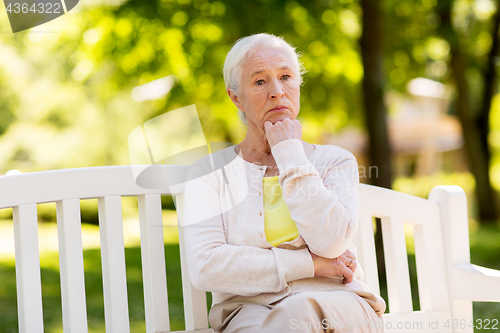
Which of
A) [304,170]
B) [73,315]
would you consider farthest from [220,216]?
[73,315]

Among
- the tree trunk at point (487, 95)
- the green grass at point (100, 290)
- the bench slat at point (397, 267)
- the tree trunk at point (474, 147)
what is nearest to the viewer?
the bench slat at point (397, 267)

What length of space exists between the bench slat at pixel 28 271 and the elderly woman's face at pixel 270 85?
1013mm

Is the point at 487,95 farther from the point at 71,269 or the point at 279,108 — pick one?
the point at 71,269

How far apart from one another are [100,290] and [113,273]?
12.4 ft

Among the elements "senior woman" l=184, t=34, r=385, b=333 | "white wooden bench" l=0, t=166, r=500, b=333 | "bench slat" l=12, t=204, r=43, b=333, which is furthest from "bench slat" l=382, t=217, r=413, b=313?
"bench slat" l=12, t=204, r=43, b=333

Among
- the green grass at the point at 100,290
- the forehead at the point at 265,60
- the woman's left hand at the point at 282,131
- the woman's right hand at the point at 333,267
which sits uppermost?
the forehead at the point at 265,60

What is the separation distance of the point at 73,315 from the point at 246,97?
1.16 meters

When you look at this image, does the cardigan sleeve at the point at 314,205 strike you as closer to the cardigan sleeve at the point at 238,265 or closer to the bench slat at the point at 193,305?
the cardigan sleeve at the point at 238,265

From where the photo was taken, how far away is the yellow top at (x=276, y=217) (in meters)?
2.04

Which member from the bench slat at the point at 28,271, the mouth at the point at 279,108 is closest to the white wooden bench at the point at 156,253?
the bench slat at the point at 28,271

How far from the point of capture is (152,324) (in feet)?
7.14

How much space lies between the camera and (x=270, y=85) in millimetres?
2170

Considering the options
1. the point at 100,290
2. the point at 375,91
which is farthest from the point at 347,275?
the point at 100,290

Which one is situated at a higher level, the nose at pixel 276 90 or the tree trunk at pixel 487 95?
the tree trunk at pixel 487 95
